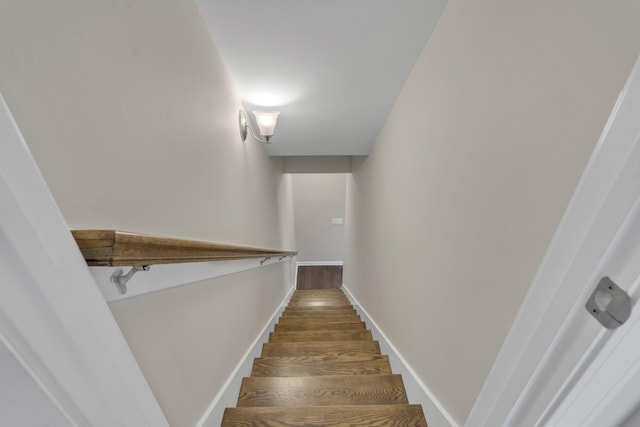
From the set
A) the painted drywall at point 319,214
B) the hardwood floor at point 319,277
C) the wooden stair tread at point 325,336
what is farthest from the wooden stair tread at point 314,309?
the painted drywall at point 319,214

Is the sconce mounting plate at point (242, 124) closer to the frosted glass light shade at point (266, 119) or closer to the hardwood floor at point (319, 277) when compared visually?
the frosted glass light shade at point (266, 119)

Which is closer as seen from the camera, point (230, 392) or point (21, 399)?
point (21, 399)

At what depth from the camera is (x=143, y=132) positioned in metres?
0.76

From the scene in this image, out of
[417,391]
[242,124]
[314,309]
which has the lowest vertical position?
[314,309]

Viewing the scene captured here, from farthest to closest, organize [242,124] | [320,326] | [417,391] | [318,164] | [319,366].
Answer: [318,164], [320,326], [242,124], [319,366], [417,391]

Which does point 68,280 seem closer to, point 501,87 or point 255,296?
point 501,87

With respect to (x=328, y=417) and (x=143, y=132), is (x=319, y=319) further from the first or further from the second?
(x=143, y=132)

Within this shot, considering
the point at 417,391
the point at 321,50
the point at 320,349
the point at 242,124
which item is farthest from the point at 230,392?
the point at 321,50

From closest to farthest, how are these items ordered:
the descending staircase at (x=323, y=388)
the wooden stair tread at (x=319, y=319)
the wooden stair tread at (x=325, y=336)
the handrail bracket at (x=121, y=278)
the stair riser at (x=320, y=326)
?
the handrail bracket at (x=121, y=278) → the descending staircase at (x=323, y=388) → the wooden stair tread at (x=325, y=336) → the stair riser at (x=320, y=326) → the wooden stair tread at (x=319, y=319)

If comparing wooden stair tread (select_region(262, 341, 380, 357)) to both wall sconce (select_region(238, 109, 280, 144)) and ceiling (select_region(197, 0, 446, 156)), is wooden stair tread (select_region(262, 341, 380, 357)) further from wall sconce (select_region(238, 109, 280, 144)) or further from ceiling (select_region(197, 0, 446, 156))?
ceiling (select_region(197, 0, 446, 156))

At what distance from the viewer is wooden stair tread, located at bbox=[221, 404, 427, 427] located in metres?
1.10

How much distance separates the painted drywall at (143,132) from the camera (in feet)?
1.55

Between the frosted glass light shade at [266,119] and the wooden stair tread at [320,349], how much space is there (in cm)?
153

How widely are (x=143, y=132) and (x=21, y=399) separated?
625mm
